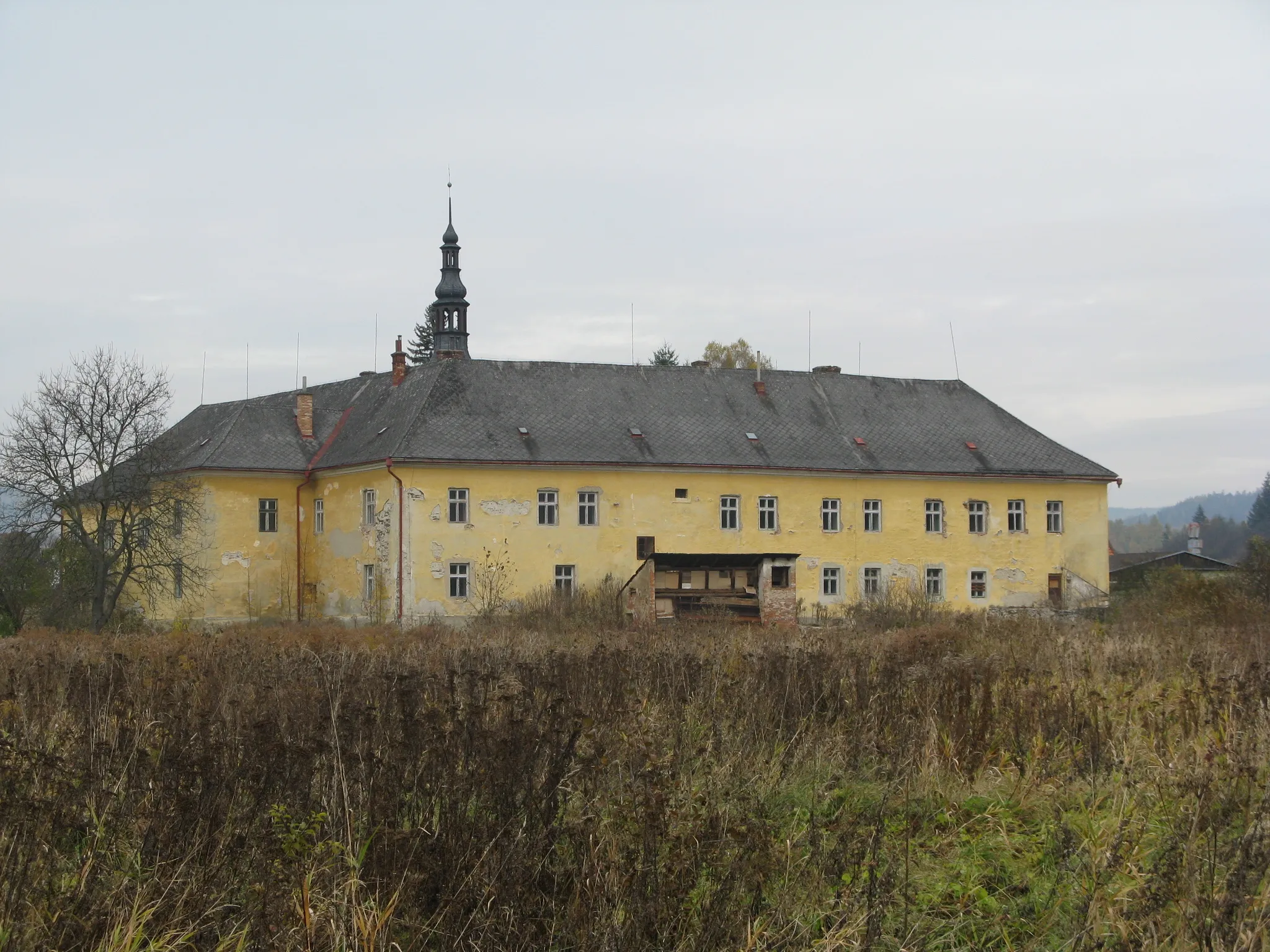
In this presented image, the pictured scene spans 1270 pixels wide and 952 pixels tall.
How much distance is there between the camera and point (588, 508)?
34.3 meters

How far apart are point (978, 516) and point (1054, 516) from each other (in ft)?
8.22

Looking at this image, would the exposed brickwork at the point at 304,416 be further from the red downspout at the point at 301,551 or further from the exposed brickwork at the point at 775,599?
the exposed brickwork at the point at 775,599

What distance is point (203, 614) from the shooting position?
34969 millimetres

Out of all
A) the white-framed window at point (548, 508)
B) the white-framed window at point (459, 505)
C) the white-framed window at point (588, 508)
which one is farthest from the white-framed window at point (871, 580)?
the white-framed window at point (459, 505)

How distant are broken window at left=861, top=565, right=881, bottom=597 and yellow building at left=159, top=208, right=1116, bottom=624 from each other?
6cm

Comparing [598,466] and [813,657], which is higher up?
[598,466]

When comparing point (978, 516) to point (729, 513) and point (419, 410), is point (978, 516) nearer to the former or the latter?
point (729, 513)

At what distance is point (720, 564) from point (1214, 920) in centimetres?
2171

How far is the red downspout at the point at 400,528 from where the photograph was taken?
32.4 meters

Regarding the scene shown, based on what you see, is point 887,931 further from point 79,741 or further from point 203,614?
point 203,614

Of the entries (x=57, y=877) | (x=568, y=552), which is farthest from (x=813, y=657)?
(x=568, y=552)

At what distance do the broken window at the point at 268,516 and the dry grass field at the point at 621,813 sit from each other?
27.5 m

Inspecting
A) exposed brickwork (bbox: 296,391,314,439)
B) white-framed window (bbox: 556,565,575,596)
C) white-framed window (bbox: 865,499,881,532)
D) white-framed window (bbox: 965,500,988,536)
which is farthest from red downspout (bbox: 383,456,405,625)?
white-framed window (bbox: 965,500,988,536)

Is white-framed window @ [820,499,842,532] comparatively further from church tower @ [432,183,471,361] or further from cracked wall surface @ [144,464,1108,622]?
church tower @ [432,183,471,361]
